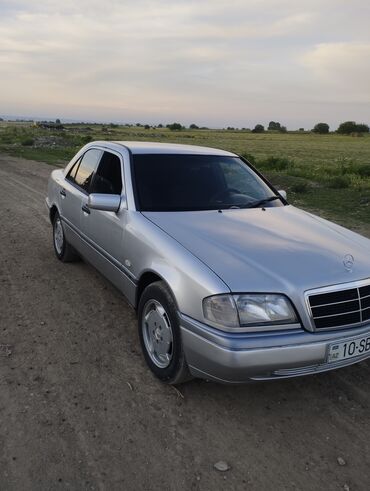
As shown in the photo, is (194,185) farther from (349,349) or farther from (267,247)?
(349,349)

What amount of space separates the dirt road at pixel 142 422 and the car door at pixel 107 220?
63cm

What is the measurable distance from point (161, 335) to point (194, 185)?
149 centimetres

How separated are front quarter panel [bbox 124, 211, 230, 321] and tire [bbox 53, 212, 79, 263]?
2080 millimetres

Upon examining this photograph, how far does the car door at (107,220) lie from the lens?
3830 millimetres

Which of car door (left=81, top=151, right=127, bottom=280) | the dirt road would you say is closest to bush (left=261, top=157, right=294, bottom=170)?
car door (left=81, top=151, right=127, bottom=280)

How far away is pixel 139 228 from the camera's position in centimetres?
352

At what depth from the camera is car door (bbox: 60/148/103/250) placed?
4.78 m

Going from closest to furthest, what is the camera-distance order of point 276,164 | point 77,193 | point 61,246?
point 77,193, point 61,246, point 276,164

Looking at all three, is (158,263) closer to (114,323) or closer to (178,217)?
(178,217)

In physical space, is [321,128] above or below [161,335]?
above

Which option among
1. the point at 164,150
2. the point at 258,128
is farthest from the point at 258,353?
the point at 258,128

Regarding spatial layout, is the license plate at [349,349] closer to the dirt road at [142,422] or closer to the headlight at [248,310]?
the headlight at [248,310]

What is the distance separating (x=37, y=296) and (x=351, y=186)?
11.5 m

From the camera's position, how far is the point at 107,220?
404 centimetres
